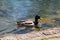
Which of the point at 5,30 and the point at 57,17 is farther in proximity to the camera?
the point at 57,17

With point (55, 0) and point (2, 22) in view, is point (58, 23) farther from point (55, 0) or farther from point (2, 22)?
point (55, 0)

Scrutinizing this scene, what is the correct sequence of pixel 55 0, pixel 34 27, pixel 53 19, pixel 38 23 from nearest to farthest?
1. pixel 34 27
2. pixel 38 23
3. pixel 53 19
4. pixel 55 0

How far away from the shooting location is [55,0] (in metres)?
27.6

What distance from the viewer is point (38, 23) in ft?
47.3

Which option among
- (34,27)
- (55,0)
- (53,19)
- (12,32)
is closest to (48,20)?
(53,19)

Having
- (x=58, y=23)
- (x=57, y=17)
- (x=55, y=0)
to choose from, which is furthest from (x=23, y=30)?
(x=55, y=0)

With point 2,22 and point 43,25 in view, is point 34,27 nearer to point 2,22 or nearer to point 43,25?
point 43,25

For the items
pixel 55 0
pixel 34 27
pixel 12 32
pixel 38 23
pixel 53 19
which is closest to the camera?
pixel 12 32

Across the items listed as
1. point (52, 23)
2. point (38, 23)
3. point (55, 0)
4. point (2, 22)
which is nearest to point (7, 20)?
point (2, 22)

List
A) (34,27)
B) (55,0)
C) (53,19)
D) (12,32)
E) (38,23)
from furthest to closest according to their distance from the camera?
(55,0) → (53,19) → (38,23) → (34,27) → (12,32)

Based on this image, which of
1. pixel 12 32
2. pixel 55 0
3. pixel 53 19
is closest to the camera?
pixel 12 32

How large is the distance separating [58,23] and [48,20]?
106 cm

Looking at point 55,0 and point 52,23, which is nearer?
point 52,23

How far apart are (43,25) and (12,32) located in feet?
8.84
